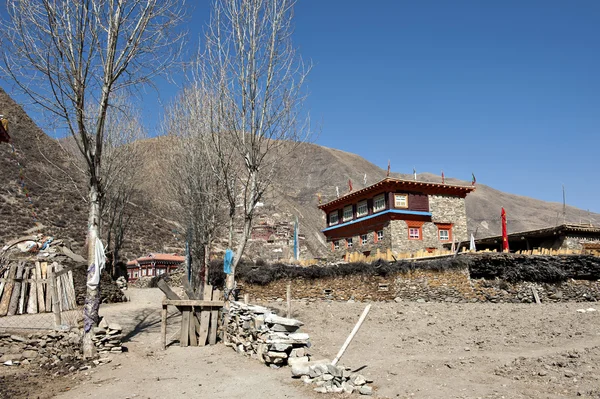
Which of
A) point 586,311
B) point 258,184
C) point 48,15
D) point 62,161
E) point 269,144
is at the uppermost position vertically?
point 62,161

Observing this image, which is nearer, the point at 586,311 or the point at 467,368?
the point at 467,368

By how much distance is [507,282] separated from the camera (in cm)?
2102

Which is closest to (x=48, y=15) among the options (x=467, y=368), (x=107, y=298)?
(x=467, y=368)

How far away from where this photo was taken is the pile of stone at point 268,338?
9.30 meters

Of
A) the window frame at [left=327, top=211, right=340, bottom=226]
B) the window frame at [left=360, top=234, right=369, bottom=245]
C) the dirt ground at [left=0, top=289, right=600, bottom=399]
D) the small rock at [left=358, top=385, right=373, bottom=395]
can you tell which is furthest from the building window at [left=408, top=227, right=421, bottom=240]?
the small rock at [left=358, top=385, right=373, bottom=395]

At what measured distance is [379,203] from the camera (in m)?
33.2

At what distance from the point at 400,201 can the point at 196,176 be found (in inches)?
641

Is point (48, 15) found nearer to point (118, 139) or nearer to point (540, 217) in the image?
point (118, 139)

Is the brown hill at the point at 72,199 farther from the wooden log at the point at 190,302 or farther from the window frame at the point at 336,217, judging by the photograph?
the wooden log at the point at 190,302

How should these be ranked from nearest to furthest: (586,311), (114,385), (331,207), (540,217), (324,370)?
(324,370) < (114,385) < (586,311) < (331,207) < (540,217)

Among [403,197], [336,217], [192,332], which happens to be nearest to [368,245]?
[403,197]

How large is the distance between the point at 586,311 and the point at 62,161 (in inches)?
2312

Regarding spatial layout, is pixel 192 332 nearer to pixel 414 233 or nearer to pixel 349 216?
pixel 414 233

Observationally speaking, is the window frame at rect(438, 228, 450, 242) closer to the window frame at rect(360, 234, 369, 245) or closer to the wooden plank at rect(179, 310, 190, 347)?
the window frame at rect(360, 234, 369, 245)
